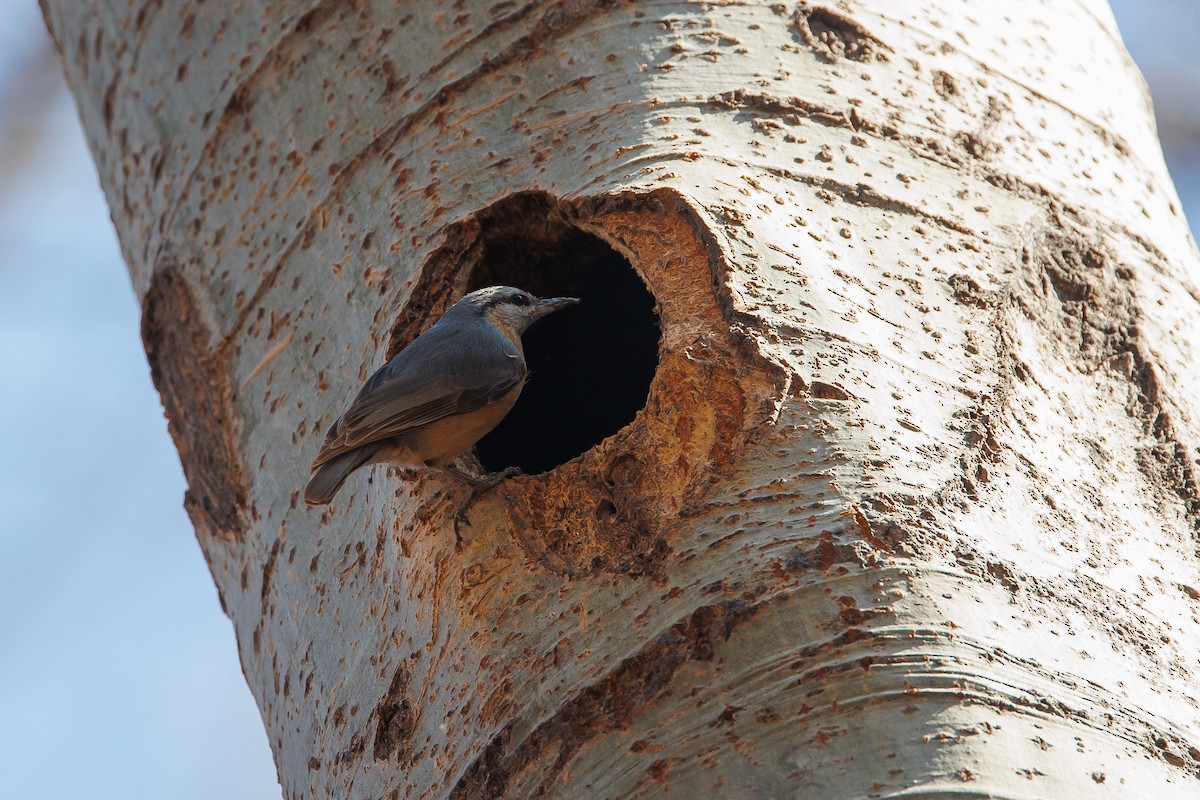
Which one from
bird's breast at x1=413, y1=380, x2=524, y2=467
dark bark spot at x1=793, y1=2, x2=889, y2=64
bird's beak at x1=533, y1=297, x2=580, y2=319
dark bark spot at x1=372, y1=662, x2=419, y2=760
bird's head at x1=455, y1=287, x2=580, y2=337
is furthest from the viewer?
bird's beak at x1=533, y1=297, x2=580, y2=319

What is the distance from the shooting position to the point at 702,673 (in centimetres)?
183

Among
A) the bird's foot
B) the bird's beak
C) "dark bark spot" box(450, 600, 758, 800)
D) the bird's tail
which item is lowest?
"dark bark spot" box(450, 600, 758, 800)

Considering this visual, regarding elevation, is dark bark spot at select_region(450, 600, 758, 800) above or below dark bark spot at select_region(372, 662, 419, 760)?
below

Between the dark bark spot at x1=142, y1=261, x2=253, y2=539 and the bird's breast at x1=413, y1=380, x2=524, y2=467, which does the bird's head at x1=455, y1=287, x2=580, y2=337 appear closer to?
the bird's breast at x1=413, y1=380, x2=524, y2=467

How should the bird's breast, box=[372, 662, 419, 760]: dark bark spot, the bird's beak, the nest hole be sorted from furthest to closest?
the nest hole
the bird's beak
the bird's breast
box=[372, 662, 419, 760]: dark bark spot

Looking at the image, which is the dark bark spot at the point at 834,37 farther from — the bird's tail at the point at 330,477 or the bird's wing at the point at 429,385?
the bird's tail at the point at 330,477

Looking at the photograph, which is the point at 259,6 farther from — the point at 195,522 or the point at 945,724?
the point at 945,724

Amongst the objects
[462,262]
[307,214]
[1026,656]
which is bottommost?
[1026,656]

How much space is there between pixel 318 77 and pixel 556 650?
1.60 m

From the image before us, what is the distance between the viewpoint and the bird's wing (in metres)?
2.56

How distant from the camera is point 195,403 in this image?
3.04m

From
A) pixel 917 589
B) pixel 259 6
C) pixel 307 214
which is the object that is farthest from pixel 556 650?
pixel 259 6

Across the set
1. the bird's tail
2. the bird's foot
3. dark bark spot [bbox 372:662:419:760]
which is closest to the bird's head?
the bird's tail

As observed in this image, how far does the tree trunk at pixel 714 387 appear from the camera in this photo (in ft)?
5.89
